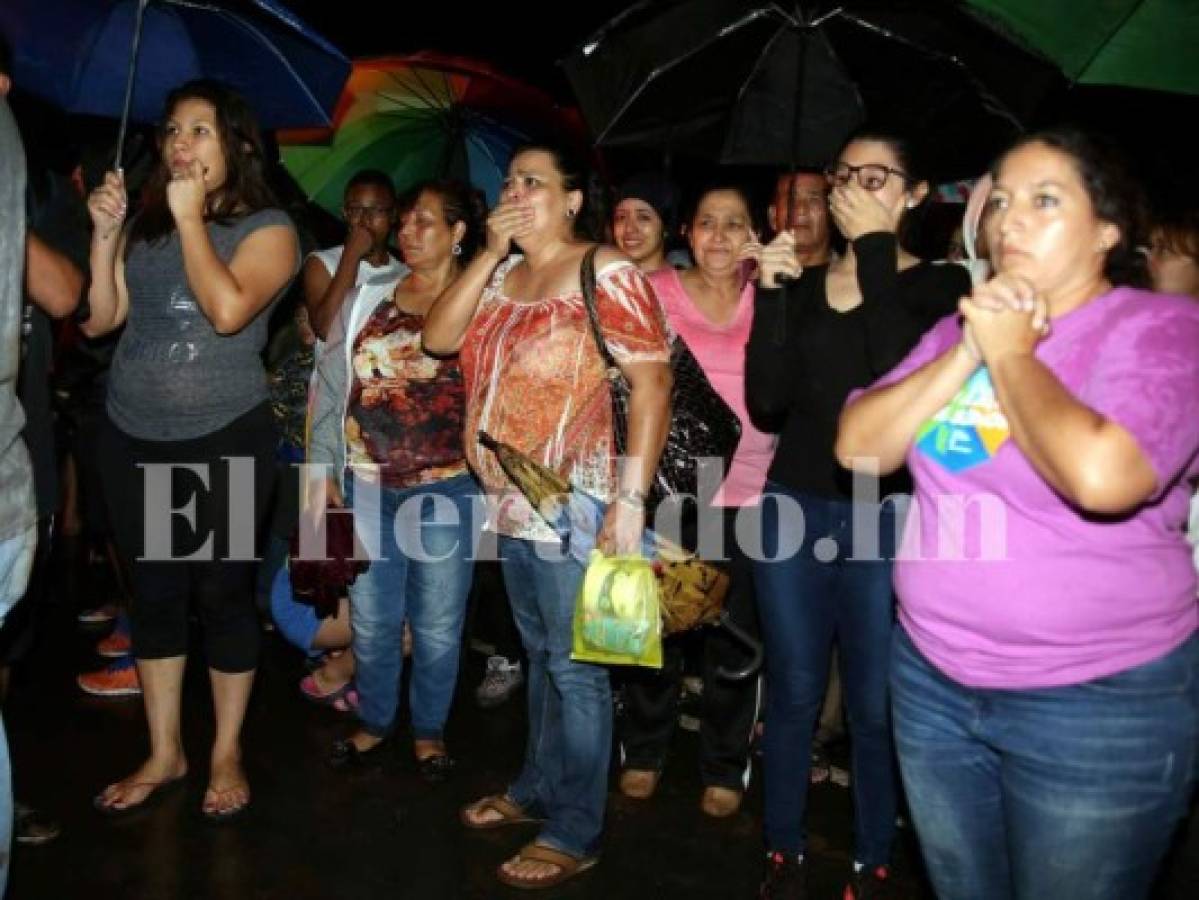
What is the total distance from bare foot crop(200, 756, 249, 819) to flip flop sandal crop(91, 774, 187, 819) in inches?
5.3

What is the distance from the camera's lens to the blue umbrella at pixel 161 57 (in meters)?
3.60

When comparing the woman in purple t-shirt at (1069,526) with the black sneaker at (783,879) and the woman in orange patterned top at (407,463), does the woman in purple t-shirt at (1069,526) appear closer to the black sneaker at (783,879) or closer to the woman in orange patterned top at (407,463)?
the black sneaker at (783,879)

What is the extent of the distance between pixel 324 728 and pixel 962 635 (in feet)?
9.97

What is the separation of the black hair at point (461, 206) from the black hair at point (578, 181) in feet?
2.08

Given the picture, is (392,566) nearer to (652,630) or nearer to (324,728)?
(324,728)

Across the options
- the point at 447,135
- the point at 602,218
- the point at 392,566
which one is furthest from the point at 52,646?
the point at 602,218

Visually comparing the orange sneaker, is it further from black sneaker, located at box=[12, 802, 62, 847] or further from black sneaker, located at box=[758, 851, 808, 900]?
black sneaker, located at box=[758, 851, 808, 900]

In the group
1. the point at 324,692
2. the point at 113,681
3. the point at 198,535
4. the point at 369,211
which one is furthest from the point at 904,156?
the point at 113,681

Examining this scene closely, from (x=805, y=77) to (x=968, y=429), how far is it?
5.95 ft

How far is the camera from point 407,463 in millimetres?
3738

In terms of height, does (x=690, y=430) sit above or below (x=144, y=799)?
Answer: above

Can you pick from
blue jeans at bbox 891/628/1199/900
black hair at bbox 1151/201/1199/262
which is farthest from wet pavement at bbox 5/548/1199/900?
black hair at bbox 1151/201/1199/262

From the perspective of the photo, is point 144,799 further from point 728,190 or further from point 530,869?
point 728,190

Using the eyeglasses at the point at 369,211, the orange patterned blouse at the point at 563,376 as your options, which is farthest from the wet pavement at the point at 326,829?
the eyeglasses at the point at 369,211
